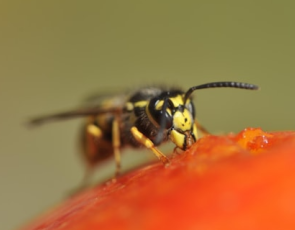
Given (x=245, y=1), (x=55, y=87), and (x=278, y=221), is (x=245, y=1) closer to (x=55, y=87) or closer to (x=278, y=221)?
(x=55, y=87)

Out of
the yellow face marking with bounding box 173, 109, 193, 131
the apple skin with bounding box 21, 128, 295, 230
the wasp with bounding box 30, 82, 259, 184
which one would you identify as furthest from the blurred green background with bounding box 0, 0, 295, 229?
the apple skin with bounding box 21, 128, 295, 230

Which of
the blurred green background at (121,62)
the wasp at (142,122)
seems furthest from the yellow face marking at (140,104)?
the blurred green background at (121,62)

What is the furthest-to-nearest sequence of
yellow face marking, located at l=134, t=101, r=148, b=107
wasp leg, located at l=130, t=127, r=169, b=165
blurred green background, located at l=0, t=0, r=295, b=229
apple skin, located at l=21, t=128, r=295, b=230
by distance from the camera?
blurred green background, located at l=0, t=0, r=295, b=229
yellow face marking, located at l=134, t=101, r=148, b=107
wasp leg, located at l=130, t=127, r=169, b=165
apple skin, located at l=21, t=128, r=295, b=230

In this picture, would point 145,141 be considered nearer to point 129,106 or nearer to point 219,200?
point 129,106

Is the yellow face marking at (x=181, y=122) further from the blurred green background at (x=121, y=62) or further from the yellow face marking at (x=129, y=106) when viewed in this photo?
the blurred green background at (x=121, y=62)

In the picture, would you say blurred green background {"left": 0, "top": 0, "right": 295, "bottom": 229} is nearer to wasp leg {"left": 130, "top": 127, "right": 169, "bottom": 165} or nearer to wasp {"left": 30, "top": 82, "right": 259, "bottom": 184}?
wasp {"left": 30, "top": 82, "right": 259, "bottom": 184}

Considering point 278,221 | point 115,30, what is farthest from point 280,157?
point 115,30
